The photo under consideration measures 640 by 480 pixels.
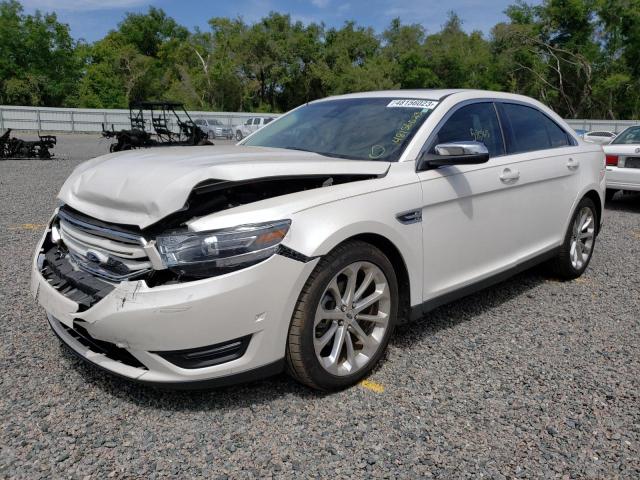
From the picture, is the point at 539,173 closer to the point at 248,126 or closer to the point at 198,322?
the point at 198,322

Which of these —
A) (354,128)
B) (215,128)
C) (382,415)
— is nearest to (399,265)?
(382,415)

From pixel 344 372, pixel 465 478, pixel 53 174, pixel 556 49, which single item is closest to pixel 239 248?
pixel 344 372

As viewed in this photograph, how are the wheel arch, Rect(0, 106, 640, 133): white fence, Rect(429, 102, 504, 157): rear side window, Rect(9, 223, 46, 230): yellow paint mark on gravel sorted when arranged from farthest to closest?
1. Rect(0, 106, 640, 133): white fence
2. Rect(9, 223, 46, 230): yellow paint mark on gravel
3. Rect(429, 102, 504, 157): rear side window
4. the wheel arch

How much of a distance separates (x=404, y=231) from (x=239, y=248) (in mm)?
1040

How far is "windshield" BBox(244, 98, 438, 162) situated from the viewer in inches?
134

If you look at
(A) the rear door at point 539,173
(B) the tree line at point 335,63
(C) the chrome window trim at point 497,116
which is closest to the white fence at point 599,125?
(B) the tree line at point 335,63

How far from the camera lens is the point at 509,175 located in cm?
386

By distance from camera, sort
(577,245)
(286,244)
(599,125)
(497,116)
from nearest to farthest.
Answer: (286,244) < (497,116) < (577,245) < (599,125)

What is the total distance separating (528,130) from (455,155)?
1483mm

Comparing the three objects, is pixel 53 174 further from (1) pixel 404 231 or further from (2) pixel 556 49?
(2) pixel 556 49

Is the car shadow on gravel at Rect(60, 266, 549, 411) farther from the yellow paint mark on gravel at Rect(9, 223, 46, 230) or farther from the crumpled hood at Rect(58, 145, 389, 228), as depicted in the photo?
the yellow paint mark on gravel at Rect(9, 223, 46, 230)

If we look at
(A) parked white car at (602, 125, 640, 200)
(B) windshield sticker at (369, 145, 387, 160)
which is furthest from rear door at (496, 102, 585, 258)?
(A) parked white car at (602, 125, 640, 200)

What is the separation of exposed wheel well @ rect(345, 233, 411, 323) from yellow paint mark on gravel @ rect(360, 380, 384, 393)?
0.42 metres

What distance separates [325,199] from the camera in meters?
2.71
